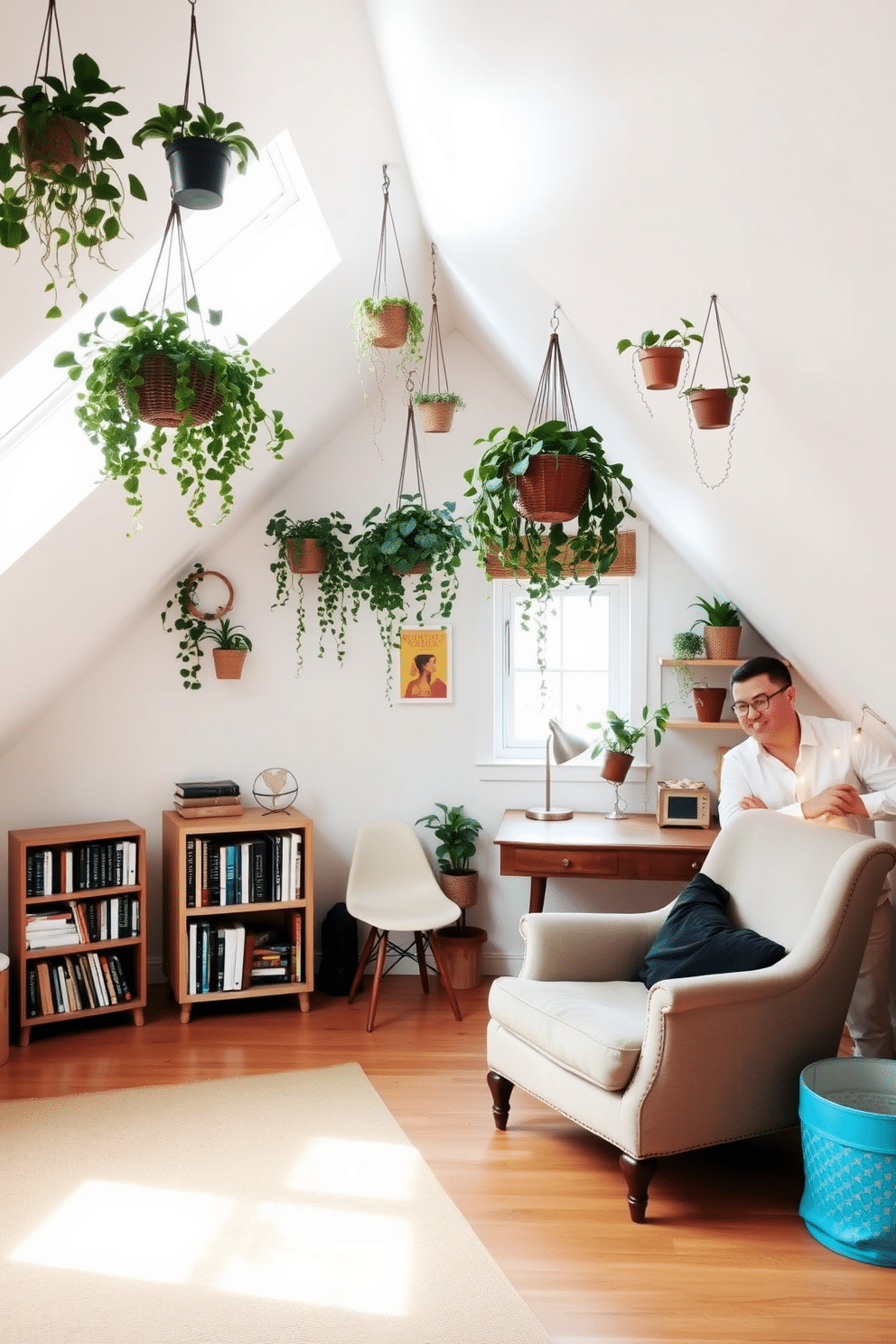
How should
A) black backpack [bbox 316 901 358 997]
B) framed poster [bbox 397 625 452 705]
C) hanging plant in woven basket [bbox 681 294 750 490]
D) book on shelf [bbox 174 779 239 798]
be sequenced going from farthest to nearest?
framed poster [bbox 397 625 452 705] < black backpack [bbox 316 901 358 997] < book on shelf [bbox 174 779 239 798] < hanging plant in woven basket [bbox 681 294 750 490]

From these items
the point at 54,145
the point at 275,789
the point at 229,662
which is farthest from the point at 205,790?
the point at 54,145

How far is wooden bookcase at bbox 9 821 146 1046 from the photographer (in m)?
4.13

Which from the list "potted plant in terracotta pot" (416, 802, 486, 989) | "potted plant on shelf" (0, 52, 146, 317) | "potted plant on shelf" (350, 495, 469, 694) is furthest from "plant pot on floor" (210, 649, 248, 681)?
"potted plant on shelf" (0, 52, 146, 317)

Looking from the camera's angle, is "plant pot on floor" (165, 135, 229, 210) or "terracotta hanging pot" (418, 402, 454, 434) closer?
"plant pot on floor" (165, 135, 229, 210)

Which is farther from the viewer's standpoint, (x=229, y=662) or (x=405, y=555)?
(x=229, y=662)

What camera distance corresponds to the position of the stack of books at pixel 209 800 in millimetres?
4543

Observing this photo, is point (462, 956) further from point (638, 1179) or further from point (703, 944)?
point (638, 1179)

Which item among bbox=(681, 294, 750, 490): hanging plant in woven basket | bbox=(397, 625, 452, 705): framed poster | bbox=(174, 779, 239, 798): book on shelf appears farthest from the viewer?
bbox=(397, 625, 452, 705): framed poster

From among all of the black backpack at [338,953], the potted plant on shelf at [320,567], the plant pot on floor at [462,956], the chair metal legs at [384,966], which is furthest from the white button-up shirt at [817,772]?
the potted plant on shelf at [320,567]

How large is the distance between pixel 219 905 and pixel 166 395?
2.60 meters

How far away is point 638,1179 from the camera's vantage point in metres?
2.83

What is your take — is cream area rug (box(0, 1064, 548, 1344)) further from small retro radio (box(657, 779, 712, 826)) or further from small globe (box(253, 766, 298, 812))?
small retro radio (box(657, 779, 712, 826))

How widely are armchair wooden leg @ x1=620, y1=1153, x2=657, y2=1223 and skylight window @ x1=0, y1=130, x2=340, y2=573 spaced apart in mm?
2382

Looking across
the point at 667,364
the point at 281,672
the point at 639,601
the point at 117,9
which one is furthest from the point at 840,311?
the point at 281,672
